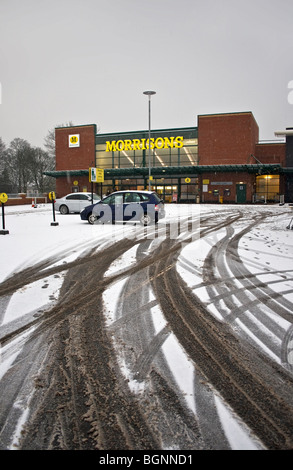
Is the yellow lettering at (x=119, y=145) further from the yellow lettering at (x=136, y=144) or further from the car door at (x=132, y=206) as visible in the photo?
the car door at (x=132, y=206)

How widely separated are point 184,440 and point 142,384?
0.69 m

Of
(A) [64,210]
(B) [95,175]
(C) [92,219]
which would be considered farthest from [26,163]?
(C) [92,219]

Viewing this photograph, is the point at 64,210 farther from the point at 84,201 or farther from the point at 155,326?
the point at 155,326

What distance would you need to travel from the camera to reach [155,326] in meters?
3.90

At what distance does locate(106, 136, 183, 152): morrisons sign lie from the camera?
39250 mm

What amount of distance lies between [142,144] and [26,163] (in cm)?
2877

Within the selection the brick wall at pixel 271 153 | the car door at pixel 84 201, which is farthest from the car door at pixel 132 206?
the brick wall at pixel 271 153

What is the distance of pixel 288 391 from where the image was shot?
265cm

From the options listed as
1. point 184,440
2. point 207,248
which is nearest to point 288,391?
point 184,440

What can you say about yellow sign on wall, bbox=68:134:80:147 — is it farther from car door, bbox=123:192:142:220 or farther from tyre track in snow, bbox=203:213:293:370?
tyre track in snow, bbox=203:213:293:370

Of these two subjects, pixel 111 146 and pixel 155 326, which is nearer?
pixel 155 326

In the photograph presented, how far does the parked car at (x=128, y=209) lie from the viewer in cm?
1455

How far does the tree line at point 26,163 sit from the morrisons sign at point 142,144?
2164 cm
